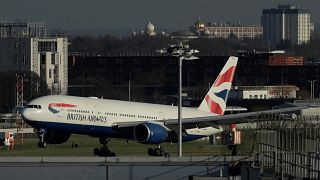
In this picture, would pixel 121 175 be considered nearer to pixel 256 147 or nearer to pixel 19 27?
pixel 256 147

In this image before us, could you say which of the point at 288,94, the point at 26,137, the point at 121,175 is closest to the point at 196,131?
the point at 26,137

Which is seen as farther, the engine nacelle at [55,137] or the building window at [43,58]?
the building window at [43,58]

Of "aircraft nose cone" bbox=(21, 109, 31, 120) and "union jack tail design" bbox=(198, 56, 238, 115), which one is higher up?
"union jack tail design" bbox=(198, 56, 238, 115)

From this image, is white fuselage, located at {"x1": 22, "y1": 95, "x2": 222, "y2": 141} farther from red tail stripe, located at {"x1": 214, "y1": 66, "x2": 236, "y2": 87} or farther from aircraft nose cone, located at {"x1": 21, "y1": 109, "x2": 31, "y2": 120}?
red tail stripe, located at {"x1": 214, "y1": 66, "x2": 236, "y2": 87}

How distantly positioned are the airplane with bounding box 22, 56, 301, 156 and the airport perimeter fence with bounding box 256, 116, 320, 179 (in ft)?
64.8

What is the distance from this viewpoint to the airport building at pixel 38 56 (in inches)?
6905

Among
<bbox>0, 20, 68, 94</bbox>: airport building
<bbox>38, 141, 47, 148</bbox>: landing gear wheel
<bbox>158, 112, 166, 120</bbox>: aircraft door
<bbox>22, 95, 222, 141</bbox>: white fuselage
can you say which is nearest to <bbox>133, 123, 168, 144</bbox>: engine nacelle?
<bbox>22, 95, 222, 141</bbox>: white fuselage

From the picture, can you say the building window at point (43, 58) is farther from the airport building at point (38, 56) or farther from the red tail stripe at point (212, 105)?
the red tail stripe at point (212, 105)

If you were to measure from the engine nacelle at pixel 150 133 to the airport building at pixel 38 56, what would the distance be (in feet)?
286

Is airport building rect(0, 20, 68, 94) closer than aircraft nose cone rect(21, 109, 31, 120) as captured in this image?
No

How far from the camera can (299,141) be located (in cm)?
5175

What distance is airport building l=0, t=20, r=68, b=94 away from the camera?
17538 centimetres

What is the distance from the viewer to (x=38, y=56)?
176000mm

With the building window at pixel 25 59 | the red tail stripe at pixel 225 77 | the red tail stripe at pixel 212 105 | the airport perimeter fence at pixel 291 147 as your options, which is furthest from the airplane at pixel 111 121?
the building window at pixel 25 59
